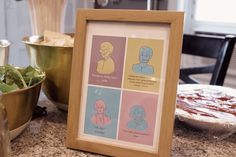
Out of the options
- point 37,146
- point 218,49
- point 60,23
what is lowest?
point 37,146

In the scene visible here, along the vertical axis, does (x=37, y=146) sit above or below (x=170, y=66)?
below

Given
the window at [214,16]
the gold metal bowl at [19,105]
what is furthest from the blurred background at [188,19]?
the gold metal bowl at [19,105]

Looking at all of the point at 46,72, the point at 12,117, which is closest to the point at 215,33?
the point at 46,72

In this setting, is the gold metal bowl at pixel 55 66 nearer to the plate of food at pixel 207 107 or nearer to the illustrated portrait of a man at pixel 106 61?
the illustrated portrait of a man at pixel 106 61

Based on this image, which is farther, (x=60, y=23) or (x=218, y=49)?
(x=218, y=49)

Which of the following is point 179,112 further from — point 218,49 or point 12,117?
point 218,49

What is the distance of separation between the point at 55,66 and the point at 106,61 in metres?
0.19

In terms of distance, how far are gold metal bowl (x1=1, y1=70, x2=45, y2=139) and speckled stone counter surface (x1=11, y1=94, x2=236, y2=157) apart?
4 cm

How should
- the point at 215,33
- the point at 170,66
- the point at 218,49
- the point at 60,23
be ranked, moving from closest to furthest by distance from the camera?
1. the point at 170,66
2. the point at 60,23
3. the point at 218,49
4. the point at 215,33

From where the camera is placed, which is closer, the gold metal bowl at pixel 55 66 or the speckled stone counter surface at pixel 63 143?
the speckled stone counter surface at pixel 63 143

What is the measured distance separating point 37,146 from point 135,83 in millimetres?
239

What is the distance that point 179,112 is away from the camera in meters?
0.67

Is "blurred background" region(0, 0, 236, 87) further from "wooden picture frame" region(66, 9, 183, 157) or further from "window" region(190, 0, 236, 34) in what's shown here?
"wooden picture frame" region(66, 9, 183, 157)

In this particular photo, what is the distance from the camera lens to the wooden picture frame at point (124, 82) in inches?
19.7
